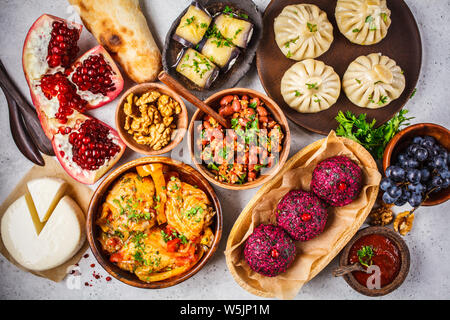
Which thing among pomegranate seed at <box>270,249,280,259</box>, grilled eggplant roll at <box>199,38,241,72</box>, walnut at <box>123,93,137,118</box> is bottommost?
pomegranate seed at <box>270,249,280,259</box>

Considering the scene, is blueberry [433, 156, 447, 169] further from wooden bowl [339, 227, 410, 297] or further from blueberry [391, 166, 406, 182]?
wooden bowl [339, 227, 410, 297]

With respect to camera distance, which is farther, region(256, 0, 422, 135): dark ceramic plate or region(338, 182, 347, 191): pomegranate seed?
region(256, 0, 422, 135): dark ceramic plate

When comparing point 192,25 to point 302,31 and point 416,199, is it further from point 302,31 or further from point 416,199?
point 416,199

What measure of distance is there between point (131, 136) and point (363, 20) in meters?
1.71

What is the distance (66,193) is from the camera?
7.93 ft

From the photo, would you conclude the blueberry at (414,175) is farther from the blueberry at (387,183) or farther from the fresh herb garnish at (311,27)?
the fresh herb garnish at (311,27)

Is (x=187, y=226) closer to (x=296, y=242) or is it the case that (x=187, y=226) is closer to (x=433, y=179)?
(x=296, y=242)

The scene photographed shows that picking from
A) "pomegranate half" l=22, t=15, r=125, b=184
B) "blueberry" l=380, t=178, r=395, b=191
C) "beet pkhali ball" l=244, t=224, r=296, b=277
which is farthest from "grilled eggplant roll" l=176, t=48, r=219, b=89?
"blueberry" l=380, t=178, r=395, b=191

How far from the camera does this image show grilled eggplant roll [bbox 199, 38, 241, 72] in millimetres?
2203

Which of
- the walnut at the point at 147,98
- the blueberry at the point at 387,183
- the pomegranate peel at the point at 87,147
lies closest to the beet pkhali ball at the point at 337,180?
the blueberry at the point at 387,183

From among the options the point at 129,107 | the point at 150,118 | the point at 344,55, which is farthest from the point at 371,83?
the point at 129,107

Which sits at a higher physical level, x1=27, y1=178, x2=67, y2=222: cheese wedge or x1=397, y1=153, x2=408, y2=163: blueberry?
x1=397, y1=153, x2=408, y2=163: blueberry

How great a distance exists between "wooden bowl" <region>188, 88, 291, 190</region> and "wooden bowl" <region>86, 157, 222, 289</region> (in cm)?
14

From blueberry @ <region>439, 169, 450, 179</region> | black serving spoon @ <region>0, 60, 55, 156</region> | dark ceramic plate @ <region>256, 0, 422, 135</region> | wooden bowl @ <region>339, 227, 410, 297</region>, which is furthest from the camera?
black serving spoon @ <region>0, 60, 55, 156</region>
